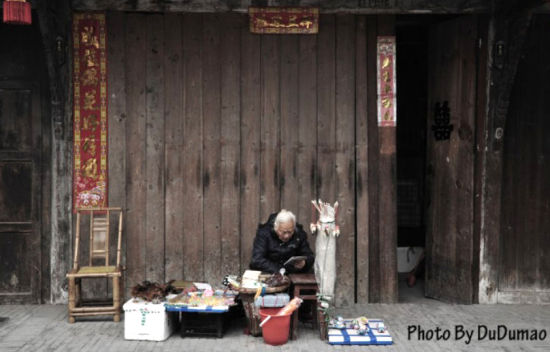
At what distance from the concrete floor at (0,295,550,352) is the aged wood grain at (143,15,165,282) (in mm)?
959

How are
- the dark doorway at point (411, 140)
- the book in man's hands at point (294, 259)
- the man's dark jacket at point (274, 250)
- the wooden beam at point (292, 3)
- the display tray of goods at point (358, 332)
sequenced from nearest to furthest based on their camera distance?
1. the display tray of goods at point (358, 332)
2. the book in man's hands at point (294, 259)
3. the man's dark jacket at point (274, 250)
4. the wooden beam at point (292, 3)
5. the dark doorway at point (411, 140)

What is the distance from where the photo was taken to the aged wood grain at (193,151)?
22.3 feet

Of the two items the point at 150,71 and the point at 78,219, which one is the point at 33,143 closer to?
the point at 78,219

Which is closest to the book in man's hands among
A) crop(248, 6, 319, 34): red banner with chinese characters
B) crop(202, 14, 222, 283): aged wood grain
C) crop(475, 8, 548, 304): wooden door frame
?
crop(202, 14, 222, 283): aged wood grain

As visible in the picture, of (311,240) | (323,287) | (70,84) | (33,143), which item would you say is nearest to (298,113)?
(311,240)

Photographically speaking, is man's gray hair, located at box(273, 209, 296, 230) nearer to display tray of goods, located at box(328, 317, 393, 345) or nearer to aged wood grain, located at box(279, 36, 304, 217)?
aged wood grain, located at box(279, 36, 304, 217)

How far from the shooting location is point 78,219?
256 inches

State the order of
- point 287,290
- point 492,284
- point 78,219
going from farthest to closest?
point 492,284 < point 78,219 < point 287,290

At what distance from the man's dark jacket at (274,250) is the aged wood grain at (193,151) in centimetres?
92

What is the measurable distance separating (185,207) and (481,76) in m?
3.71

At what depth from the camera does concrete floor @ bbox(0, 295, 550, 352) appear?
5441 millimetres

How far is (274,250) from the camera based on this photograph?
6191 millimetres

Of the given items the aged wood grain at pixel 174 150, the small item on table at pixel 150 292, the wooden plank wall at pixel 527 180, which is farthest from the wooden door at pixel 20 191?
the wooden plank wall at pixel 527 180

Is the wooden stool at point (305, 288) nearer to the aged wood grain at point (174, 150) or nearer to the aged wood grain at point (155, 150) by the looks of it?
the aged wood grain at point (174, 150)
